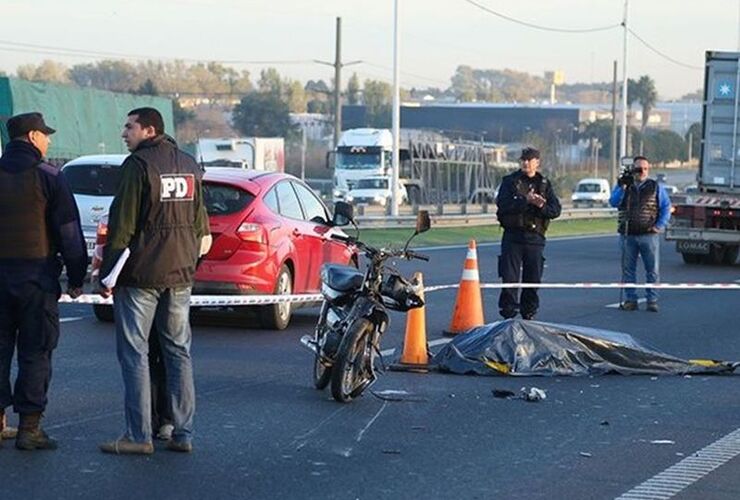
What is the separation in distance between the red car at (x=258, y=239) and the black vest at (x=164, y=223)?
610 cm

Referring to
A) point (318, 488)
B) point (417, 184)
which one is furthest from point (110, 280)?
point (417, 184)

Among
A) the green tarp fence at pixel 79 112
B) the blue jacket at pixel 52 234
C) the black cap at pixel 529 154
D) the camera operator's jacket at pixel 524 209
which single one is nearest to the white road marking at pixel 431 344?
the camera operator's jacket at pixel 524 209

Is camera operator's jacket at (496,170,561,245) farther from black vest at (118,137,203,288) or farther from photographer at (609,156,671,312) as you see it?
black vest at (118,137,203,288)

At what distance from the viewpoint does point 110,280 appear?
8.32m

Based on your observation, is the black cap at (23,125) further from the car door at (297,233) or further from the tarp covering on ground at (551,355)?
the car door at (297,233)

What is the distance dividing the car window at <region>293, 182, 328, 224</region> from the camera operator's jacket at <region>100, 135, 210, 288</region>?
7148 mm

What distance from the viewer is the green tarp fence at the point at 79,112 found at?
101 ft

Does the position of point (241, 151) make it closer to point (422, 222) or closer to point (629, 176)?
point (629, 176)

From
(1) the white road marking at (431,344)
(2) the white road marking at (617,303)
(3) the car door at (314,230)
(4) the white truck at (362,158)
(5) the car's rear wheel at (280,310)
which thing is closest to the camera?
(1) the white road marking at (431,344)

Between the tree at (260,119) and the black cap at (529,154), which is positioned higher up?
the black cap at (529,154)

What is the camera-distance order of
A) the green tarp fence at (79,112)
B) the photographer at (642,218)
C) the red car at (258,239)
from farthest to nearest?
the green tarp fence at (79,112)
the photographer at (642,218)
the red car at (258,239)

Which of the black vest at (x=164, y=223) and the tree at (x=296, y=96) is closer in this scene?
the black vest at (x=164, y=223)

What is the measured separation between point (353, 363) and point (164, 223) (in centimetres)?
248

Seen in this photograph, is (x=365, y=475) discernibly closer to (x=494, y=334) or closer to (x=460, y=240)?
(x=494, y=334)
